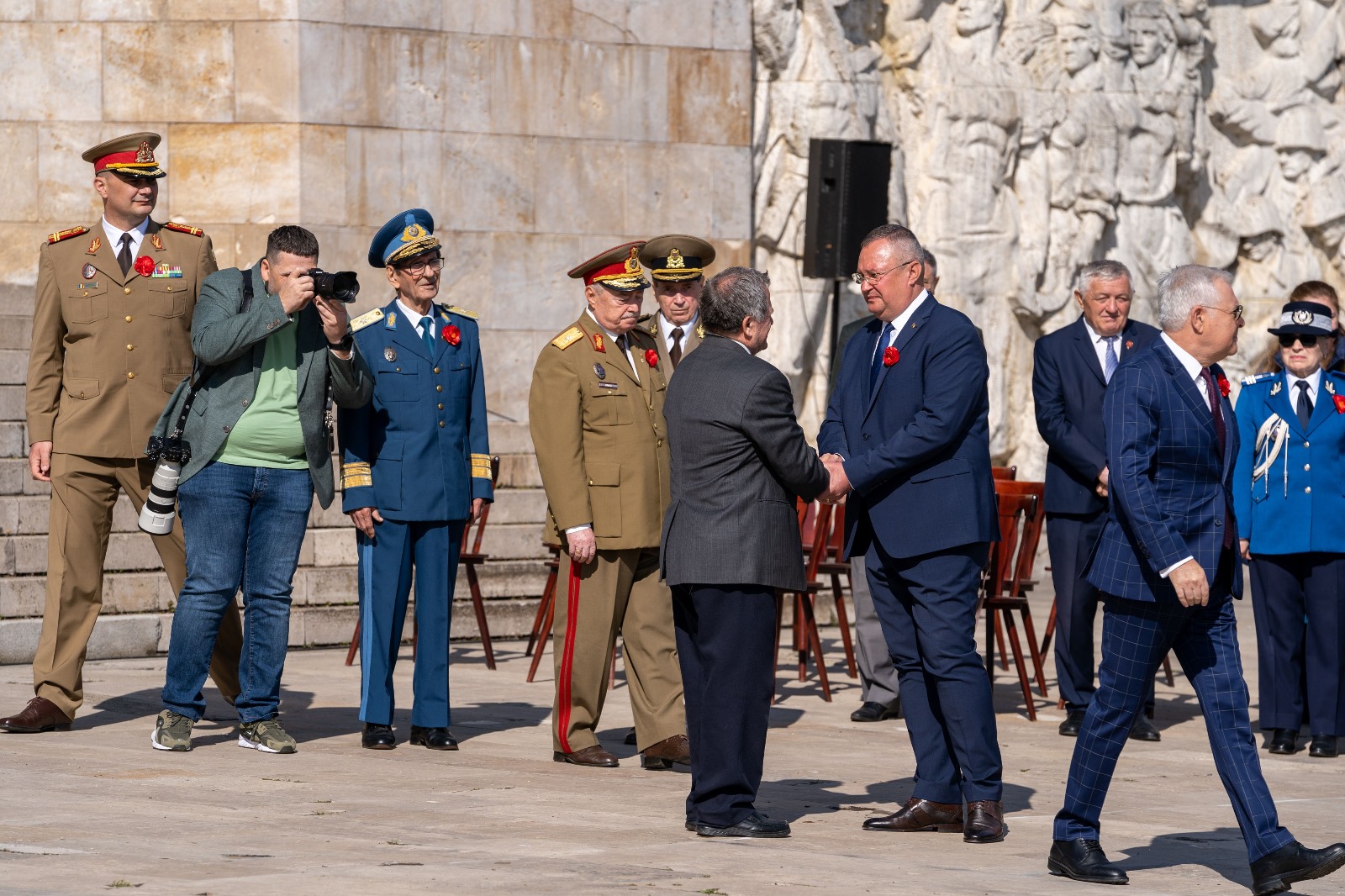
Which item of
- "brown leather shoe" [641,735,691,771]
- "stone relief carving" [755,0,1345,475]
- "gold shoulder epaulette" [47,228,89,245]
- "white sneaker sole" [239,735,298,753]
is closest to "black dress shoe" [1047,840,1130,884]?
"brown leather shoe" [641,735,691,771]

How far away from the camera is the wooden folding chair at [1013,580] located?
948 cm

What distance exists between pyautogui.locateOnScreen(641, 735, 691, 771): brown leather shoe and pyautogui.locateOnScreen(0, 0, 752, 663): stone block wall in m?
4.30

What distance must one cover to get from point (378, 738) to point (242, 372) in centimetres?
146

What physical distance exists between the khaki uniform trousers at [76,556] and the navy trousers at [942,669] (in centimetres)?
288

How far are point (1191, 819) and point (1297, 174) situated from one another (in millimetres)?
11545

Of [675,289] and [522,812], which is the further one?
[675,289]

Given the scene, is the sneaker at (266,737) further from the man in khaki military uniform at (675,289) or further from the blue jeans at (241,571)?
the man in khaki military uniform at (675,289)

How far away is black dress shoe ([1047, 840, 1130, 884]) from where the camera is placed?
5.76 meters

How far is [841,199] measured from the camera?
14086mm

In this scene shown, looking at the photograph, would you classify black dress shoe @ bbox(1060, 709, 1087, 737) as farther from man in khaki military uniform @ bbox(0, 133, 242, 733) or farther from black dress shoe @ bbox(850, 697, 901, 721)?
man in khaki military uniform @ bbox(0, 133, 242, 733)

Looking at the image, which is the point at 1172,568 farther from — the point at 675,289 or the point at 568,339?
the point at 675,289

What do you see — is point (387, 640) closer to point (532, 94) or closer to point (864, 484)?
point (864, 484)

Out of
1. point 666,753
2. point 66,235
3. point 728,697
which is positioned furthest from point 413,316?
point 728,697

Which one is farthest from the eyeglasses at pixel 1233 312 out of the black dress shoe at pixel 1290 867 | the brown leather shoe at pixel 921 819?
the brown leather shoe at pixel 921 819
